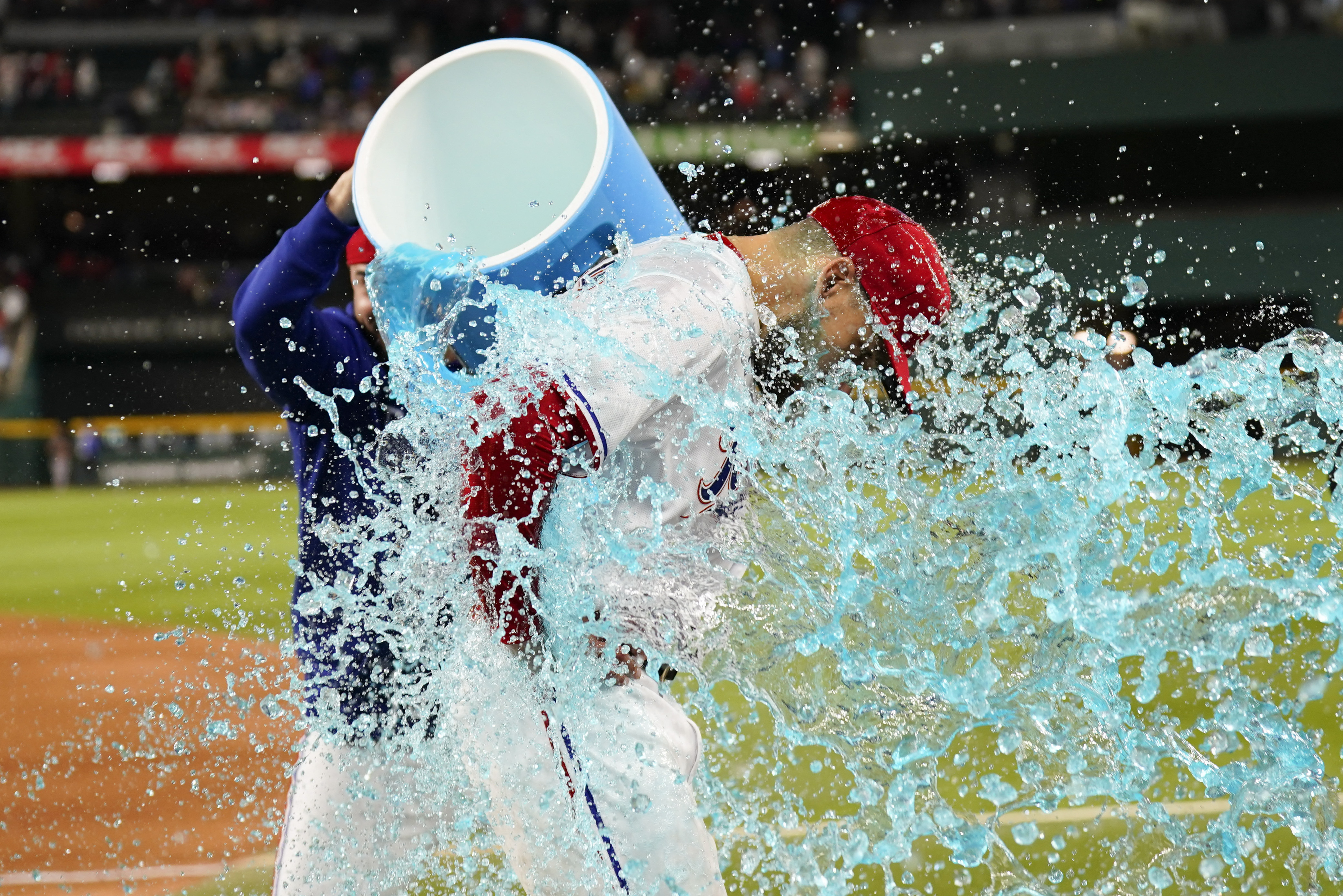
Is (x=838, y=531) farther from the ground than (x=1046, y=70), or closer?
farther from the ground

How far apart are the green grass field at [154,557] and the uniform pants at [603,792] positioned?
4.13 metres

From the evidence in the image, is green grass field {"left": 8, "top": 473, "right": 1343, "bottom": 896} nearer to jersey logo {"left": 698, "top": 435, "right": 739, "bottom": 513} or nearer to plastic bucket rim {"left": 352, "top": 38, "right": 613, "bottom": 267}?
jersey logo {"left": 698, "top": 435, "right": 739, "bottom": 513}

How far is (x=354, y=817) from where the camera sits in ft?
8.09

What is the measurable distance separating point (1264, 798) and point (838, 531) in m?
0.95

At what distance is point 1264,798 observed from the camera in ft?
7.79

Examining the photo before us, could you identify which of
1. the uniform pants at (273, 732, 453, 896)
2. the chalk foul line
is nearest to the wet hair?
the uniform pants at (273, 732, 453, 896)

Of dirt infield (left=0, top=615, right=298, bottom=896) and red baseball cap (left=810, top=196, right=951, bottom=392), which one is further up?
red baseball cap (left=810, top=196, right=951, bottom=392)

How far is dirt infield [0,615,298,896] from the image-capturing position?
12.9ft

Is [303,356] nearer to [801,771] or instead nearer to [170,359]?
[801,771]

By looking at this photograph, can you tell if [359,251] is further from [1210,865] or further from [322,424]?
[1210,865]

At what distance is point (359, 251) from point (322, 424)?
0.43m

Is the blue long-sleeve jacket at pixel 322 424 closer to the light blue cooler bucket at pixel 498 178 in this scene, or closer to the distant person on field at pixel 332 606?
the distant person on field at pixel 332 606

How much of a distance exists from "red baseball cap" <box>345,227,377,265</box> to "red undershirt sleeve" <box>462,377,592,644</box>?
3.17 ft

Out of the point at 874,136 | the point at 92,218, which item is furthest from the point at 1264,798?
the point at 92,218
